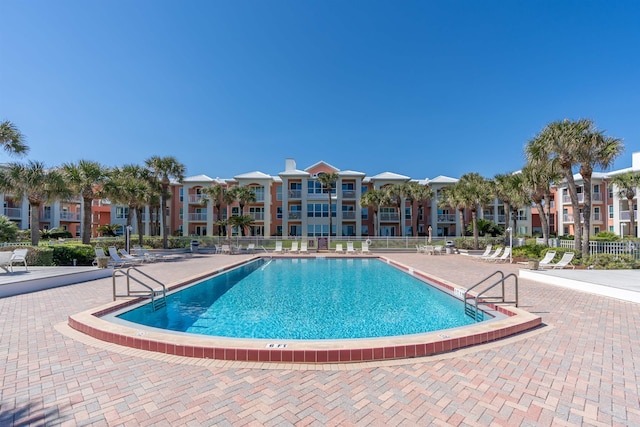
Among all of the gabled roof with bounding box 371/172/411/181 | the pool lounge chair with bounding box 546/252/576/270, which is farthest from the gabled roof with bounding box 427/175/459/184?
the pool lounge chair with bounding box 546/252/576/270

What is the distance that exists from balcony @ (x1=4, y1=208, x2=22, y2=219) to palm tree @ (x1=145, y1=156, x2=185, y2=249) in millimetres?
19306

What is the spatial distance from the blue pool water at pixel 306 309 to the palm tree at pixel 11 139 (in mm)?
12127

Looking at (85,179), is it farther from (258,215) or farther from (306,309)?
(258,215)

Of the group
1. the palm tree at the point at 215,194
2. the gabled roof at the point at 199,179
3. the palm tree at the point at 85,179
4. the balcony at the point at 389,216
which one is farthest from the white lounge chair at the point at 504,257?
the gabled roof at the point at 199,179

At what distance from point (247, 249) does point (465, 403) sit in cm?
2512

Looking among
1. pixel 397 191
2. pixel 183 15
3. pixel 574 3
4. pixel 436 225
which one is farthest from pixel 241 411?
pixel 436 225

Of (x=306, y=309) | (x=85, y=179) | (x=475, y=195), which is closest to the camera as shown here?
(x=306, y=309)

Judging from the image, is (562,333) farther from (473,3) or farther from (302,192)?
(302,192)

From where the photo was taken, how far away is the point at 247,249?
26953 millimetres

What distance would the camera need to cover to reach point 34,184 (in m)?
15.5

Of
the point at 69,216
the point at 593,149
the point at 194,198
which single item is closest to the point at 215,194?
the point at 194,198

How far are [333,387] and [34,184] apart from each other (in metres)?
19.4

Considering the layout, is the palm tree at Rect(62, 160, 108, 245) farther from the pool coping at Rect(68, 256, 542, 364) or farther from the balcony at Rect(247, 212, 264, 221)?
the balcony at Rect(247, 212, 264, 221)

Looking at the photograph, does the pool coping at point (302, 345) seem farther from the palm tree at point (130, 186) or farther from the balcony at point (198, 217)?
the balcony at point (198, 217)
